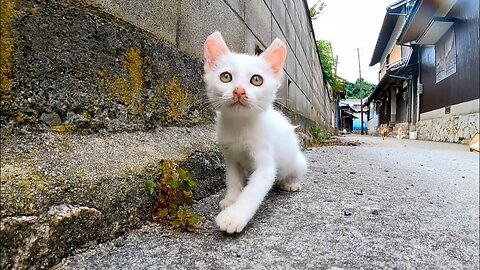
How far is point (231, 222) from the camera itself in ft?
2.82

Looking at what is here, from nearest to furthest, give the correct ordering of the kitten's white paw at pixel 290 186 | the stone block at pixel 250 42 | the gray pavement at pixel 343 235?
the gray pavement at pixel 343 235 < the kitten's white paw at pixel 290 186 < the stone block at pixel 250 42

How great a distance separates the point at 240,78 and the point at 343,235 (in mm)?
502

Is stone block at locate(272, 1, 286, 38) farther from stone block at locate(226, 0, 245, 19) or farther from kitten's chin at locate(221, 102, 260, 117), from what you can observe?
kitten's chin at locate(221, 102, 260, 117)

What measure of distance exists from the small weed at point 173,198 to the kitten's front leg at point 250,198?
85mm

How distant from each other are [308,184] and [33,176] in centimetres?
116

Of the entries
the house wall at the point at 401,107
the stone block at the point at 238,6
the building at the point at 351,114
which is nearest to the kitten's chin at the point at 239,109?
the stone block at the point at 238,6

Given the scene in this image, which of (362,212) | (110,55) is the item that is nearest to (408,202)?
(362,212)

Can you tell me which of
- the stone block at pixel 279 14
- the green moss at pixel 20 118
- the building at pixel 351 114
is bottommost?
the green moss at pixel 20 118

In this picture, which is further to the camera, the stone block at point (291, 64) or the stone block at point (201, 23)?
the stone block at point (291, 64)

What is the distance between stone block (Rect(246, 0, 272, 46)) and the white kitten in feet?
2.76

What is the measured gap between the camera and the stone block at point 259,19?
1.89 m

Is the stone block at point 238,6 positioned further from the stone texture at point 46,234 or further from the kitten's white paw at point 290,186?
the stone texture at point 46,234

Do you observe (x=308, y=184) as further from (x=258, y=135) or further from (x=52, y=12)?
(x=52, y=12)

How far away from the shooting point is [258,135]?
3.64 ft
